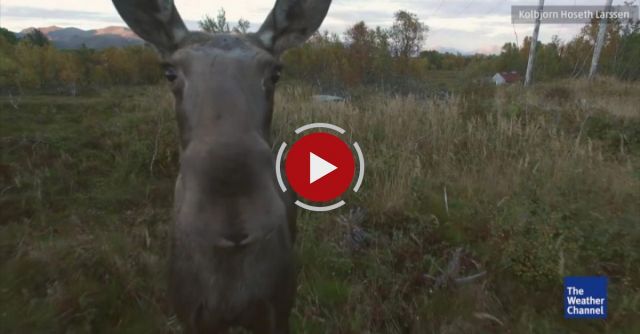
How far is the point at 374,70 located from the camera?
15.2 m

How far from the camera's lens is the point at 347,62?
1566 cm

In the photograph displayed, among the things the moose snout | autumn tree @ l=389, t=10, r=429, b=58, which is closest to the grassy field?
the moose snout

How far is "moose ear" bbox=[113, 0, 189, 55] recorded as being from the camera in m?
1.67

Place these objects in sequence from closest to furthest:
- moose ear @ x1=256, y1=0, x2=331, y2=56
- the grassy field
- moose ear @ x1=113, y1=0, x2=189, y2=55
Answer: moose ear @ x1=113, y1=0, x2=189, y2=55
moose ear @ x1=256, y1=0, x2=331, y2=56
the grassy field

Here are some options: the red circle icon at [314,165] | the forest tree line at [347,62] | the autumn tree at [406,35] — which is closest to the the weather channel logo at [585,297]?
the red circle icon at [314,165]

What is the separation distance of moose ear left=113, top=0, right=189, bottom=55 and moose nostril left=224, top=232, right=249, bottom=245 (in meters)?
1.02

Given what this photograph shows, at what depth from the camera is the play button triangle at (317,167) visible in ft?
9.27

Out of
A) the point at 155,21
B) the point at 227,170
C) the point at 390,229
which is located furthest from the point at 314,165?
the point at 227,170

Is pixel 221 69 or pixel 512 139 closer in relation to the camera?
pixel 221 69

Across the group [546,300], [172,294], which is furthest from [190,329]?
[546,300]

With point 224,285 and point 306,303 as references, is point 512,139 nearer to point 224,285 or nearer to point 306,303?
point 306,303

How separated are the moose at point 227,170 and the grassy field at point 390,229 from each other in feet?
3.51

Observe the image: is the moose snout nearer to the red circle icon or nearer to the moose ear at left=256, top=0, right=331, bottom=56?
the moose ear at left=256, top=0, right=331, bottom=56

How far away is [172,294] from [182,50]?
48.4 inches
